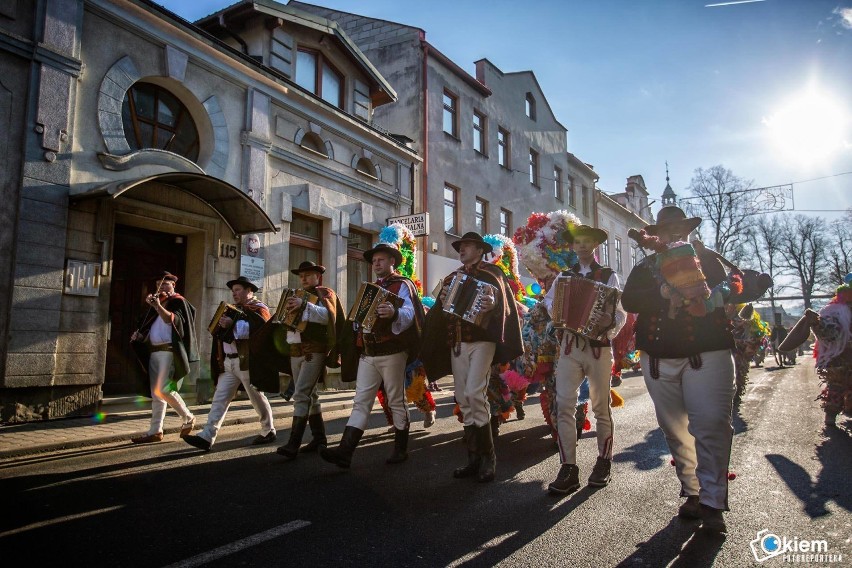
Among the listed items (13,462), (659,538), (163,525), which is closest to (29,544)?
(163,525)

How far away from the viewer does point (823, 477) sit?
4805 mm

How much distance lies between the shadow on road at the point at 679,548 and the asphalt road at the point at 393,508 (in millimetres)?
13

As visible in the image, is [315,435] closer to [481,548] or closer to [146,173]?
[481,548]

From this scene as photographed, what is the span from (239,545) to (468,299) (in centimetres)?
250

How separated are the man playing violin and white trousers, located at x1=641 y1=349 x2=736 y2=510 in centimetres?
527

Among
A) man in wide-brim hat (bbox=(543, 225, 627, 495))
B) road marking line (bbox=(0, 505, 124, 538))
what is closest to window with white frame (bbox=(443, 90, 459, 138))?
man in wide-brim hat (bbox=(543, 225, 627, 495))

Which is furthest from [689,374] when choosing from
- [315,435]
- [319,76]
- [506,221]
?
[506,221]

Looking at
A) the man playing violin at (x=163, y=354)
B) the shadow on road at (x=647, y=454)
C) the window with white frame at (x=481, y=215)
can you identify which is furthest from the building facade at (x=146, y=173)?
the shadow on road at (x=647, y=454)

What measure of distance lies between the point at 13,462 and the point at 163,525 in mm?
3099

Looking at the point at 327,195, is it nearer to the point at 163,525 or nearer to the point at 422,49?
the point at 422,49

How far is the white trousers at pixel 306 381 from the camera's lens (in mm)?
5805

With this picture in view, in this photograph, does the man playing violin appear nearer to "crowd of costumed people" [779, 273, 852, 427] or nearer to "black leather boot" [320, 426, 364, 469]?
"black leather boot" [320, 426, 364, 469]

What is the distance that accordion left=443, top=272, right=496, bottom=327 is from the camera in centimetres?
476

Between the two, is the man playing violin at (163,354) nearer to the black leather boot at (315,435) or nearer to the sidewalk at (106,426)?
the sidewalk at (106,426)
